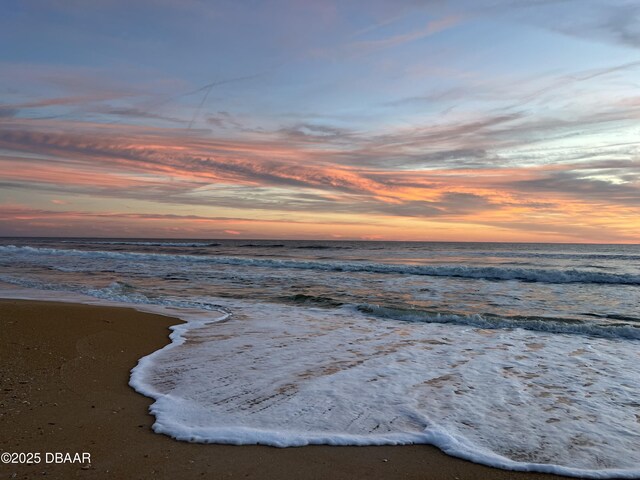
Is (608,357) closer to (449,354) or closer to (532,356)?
(532,356)

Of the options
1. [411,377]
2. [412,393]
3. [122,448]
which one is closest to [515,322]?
[411,377]

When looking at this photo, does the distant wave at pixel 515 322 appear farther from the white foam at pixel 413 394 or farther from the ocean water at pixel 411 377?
the white foam at pixel 413 394

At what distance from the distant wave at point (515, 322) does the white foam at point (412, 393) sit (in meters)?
0.71

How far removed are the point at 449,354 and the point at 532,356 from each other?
1.29m

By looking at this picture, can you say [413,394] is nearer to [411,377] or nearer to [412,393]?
[412,393]

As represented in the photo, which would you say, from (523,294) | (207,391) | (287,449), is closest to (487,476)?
(287,449)

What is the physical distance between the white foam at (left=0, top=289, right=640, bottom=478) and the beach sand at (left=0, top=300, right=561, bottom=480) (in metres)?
0.16

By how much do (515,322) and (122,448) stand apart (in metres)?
8.55

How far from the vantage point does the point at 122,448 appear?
3.47 metres

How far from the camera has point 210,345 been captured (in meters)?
7.14

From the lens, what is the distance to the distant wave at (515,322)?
29.0 ft

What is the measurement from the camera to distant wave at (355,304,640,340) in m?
8.84

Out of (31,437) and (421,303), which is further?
(421,303)

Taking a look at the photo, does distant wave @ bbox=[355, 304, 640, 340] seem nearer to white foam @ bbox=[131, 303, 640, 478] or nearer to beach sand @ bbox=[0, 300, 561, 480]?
white foam @ bbox=[131, 303, 640, 478]
